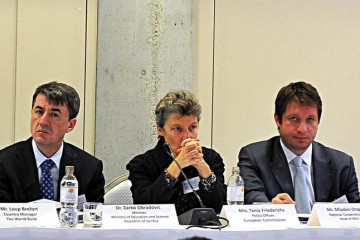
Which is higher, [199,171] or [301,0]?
[301,0]

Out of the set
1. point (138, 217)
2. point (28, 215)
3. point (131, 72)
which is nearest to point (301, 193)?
point (138, 217)

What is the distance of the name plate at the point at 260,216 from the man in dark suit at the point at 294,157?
477 millimetres

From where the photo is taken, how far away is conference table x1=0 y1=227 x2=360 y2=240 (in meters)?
2.36

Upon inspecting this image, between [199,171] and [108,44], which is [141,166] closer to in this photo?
[199,171]

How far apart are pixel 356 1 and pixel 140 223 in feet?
10.4

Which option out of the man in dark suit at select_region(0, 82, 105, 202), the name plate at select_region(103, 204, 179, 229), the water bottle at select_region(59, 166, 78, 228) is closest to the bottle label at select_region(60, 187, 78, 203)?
the water bottle at select_region(59, 166, 78, 228)

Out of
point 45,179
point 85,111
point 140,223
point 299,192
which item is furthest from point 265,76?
point 140,223

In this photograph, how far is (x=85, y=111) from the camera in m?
4.69

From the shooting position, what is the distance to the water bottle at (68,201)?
8.07 ft

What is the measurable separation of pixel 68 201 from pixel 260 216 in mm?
715

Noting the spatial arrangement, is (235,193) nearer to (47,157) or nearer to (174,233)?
(174,233)

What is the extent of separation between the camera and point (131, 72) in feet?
15.1

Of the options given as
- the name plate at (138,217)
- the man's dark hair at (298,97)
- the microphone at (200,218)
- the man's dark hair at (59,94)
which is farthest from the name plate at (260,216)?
the man's dark hair at (59,94)

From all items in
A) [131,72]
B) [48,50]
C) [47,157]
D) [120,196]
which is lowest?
[120,196]
